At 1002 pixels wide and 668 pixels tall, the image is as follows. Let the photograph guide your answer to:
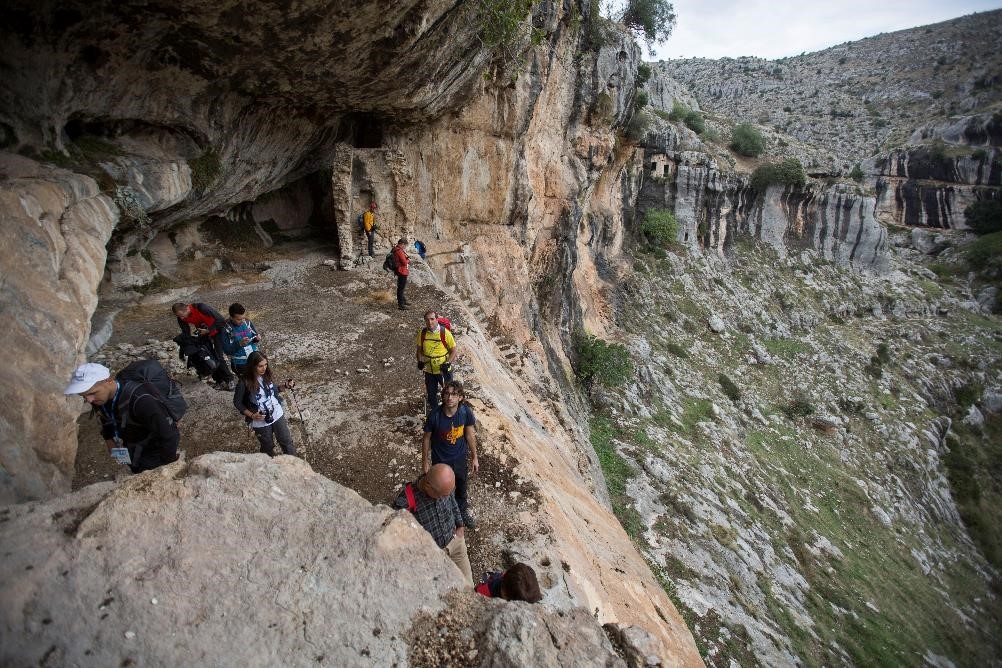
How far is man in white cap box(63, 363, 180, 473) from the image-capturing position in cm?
344

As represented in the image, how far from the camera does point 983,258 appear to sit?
134 ft

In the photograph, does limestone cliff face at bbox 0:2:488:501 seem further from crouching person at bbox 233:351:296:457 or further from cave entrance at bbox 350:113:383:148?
crouching person at bbox 233:351:296:457

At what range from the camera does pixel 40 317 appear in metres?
4.18

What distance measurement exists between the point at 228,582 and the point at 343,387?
4334 millimetres

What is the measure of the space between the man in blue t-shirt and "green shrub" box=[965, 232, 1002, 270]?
178ft

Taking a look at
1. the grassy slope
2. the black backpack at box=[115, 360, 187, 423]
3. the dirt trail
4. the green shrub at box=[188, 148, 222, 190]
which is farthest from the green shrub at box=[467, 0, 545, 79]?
the grassy slope

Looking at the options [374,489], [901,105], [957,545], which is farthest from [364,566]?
[901,105]

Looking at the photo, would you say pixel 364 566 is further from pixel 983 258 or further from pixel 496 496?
pixel 983 258

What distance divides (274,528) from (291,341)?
5.57 meters

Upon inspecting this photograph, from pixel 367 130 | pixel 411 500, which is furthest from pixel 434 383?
pixel 367 130

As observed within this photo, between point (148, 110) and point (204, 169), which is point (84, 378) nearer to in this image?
point (148, 110)

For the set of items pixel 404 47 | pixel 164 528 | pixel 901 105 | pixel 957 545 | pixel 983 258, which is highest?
pixel 901 105

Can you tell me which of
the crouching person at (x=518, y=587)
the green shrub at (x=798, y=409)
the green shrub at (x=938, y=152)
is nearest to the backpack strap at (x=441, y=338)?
the crouching person at (x=518, y=587)

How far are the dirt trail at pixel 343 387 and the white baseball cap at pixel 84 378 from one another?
1.99 metres
